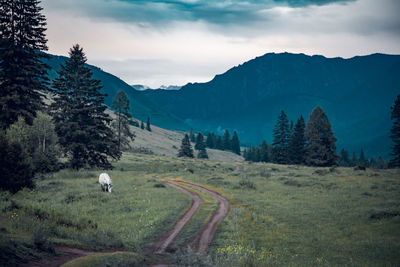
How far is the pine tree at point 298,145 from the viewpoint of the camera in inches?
2977

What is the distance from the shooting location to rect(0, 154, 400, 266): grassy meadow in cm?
1234

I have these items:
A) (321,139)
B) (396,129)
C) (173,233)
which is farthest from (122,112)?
(396,129)

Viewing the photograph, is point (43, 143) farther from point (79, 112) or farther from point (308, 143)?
point (308, 143)

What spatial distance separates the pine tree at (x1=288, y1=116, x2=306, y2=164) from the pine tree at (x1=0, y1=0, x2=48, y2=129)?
61.9 metres

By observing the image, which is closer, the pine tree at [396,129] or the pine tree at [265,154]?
the pine tree at [396,129]

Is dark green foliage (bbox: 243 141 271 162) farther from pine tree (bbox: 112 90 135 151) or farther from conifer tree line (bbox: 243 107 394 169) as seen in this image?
pine tree (bbox: 112 90 135 151)

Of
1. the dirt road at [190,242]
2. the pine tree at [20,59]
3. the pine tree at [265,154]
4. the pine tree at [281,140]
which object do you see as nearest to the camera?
the dirt road at [190,242]

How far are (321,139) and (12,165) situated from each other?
6223 centimetres

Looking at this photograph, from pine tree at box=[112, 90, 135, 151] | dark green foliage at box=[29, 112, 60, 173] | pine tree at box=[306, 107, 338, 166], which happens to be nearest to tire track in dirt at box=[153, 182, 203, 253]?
dark green foliage at box=[29, 112, 60, 173]

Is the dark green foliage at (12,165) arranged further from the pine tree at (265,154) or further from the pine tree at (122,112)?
the pine tree at (265,154)

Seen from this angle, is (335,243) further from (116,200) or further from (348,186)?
(348,186)

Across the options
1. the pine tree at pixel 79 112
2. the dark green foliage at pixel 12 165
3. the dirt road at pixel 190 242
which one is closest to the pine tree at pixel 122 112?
the pine tree at pixel 79 112

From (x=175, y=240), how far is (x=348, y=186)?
26.2 metres

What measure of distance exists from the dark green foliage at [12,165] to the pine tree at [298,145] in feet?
218
